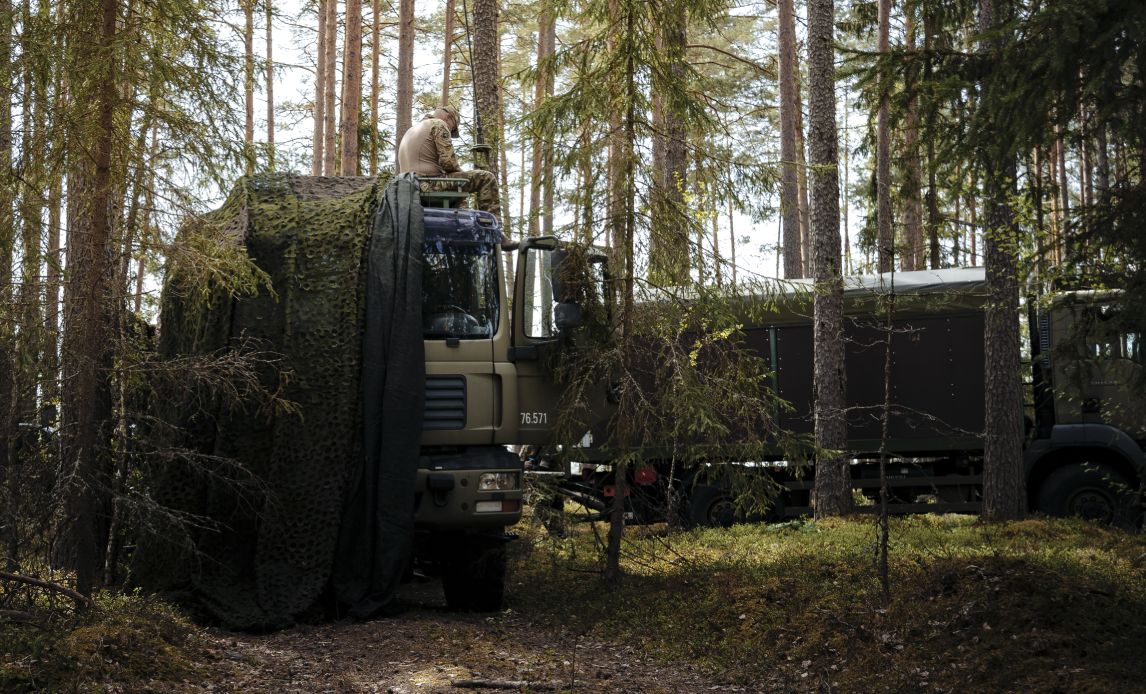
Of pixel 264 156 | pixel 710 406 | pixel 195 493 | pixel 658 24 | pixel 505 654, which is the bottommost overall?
pixel 505 654

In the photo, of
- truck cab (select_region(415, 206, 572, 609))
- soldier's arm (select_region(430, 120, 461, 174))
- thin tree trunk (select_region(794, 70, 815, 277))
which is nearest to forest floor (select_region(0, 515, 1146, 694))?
truck cab (select_region(415, 206, 572, 609))

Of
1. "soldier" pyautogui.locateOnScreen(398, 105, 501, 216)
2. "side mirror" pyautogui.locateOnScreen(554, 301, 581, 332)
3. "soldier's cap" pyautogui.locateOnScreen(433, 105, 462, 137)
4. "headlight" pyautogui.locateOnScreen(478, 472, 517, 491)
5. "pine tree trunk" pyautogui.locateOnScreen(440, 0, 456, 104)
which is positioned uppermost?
"pine tree trunk" pyautogui.locateOnScreen(440, 0, 456, 104)

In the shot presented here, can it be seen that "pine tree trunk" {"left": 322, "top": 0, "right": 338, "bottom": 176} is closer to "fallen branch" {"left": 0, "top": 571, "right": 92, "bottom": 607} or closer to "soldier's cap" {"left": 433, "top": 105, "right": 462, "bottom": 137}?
"soldier's cap" {"left": 433, "top": 105, "right": 462, "bottom": 137}

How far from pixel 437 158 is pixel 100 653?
575cm

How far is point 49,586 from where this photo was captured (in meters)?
6.20

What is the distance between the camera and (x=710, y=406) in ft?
28.9

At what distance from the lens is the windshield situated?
346 inches

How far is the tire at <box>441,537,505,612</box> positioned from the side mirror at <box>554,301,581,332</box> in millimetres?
1815

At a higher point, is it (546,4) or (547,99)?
(546,4)

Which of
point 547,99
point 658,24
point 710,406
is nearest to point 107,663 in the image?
point 710,406

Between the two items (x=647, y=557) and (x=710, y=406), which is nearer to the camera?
(x=710, y=406)

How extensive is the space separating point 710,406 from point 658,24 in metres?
3.28

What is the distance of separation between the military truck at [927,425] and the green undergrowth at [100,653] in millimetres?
6159

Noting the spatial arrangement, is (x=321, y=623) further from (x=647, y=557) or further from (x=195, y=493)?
(x=647, y=557)
